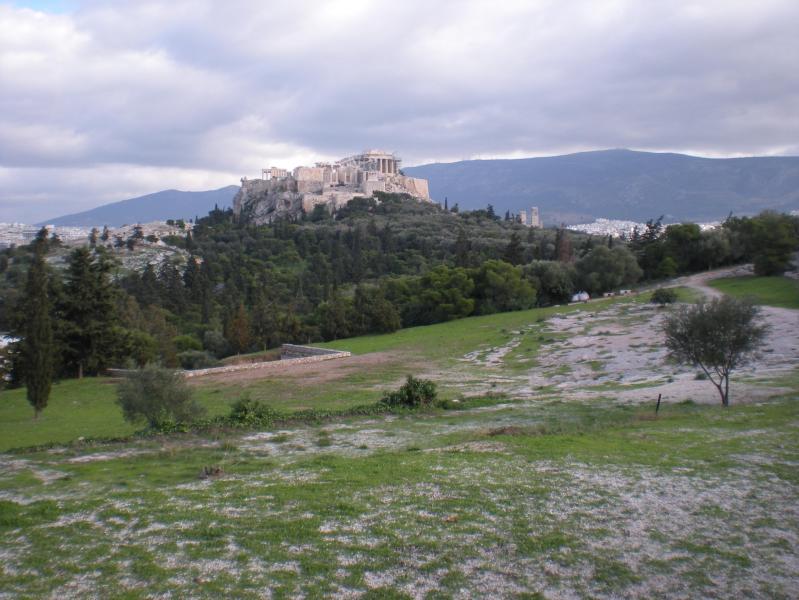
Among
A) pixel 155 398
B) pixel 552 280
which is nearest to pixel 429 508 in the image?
pixel 155 398

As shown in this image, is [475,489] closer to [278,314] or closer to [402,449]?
[402,449]

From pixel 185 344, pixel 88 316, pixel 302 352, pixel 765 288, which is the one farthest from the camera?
pixel 185 344

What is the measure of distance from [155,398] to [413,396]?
8.17 m

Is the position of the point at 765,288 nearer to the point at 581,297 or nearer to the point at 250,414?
the point at 581,297

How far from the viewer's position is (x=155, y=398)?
59.3 feet

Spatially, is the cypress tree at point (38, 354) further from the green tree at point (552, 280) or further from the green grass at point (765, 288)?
the green tree at point (552, 280)

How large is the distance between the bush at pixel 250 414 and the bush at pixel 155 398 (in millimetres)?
1418

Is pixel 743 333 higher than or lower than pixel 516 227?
lower

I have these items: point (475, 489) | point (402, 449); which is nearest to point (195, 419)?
point (402, 449)

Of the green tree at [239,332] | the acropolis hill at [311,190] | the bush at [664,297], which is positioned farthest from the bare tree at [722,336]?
the acropolis hill at [311,190]

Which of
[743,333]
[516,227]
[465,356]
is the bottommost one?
[465,356]

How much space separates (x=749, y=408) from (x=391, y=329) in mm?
39491

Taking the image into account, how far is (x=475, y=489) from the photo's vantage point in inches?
414

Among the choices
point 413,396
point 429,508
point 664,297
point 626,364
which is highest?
point 664,297
